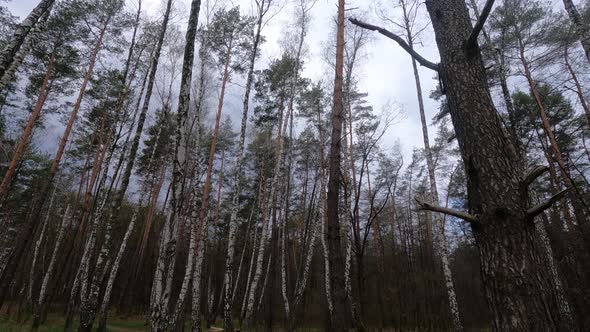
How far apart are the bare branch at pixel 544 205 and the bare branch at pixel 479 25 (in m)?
1.18

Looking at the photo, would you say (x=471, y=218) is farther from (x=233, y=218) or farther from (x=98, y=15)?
(x=98, y=15)

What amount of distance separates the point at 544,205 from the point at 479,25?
50.5 inches

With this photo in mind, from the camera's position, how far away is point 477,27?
2.05 m

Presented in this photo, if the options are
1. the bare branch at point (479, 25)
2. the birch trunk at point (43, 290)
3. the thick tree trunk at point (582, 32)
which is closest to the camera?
the bare branch at point (479, 25)

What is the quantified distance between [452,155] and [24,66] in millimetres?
20922

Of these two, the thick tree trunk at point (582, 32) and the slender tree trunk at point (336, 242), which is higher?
the thick tree trunk at point (582, 32)

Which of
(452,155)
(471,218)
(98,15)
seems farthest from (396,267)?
(98,15)

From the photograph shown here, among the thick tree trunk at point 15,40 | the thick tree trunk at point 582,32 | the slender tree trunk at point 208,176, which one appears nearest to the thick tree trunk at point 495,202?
the thick tree trunk at point 582,32

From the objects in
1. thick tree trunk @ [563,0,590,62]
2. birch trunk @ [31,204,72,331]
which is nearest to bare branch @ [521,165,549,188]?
thick tree trunk @ [563,0,590,62]

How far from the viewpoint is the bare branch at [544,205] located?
164 cm

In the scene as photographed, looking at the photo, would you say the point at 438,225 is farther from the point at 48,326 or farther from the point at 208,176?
the point at 48,326

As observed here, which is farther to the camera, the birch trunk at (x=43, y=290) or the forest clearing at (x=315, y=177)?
the birch trunk at (x=43, y=290)

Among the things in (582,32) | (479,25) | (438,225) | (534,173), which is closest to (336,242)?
(534,173)

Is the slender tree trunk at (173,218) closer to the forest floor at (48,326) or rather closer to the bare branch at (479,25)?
the bare branch at (479,25)
